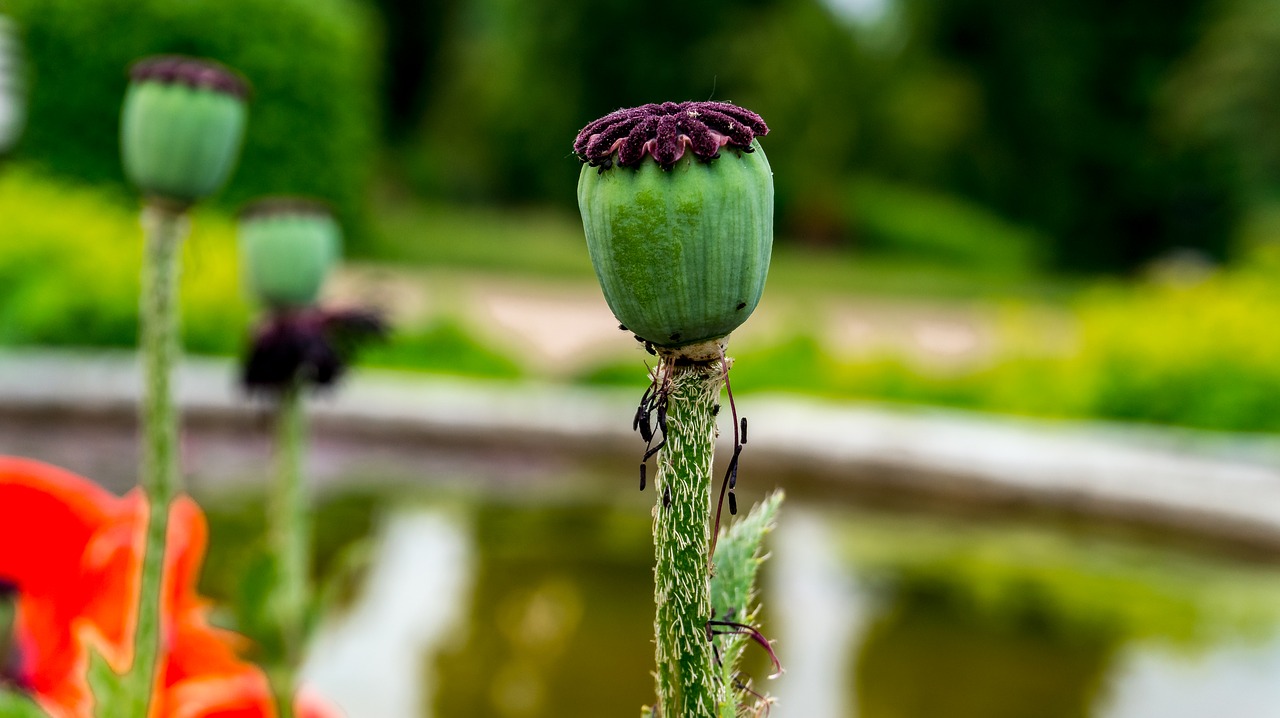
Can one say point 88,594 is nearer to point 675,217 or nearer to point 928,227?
point 675,217

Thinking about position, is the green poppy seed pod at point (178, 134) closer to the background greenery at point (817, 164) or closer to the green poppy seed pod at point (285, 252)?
the green poppy seed pod at point (285, 252)

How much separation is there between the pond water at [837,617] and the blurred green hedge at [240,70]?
23.2 ft

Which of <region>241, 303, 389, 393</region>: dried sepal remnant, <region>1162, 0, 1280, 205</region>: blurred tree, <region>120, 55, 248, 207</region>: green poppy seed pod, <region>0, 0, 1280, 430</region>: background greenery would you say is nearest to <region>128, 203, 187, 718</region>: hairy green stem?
<region>120, 55, 248, 207</region>: green poppy seed pod

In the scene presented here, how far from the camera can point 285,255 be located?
3.79 feet

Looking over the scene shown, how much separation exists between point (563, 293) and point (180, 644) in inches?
410

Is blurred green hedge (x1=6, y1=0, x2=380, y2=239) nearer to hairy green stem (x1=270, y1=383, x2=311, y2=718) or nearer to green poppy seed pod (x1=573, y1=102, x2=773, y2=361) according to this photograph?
hairy green stem (x1=270, y1=383, x2=311, y2=718)

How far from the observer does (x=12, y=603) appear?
0.73m

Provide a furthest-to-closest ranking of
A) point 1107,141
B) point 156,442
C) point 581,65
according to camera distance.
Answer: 1. point 581,65
2. point 1107,141
3. point 156,442

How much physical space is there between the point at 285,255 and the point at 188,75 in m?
0.43

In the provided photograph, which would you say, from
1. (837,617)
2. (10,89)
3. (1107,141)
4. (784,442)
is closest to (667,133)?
(837,617)

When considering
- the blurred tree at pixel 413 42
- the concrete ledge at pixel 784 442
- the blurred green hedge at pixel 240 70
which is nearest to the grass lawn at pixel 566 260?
the blurred green hedge at pixel 240 70

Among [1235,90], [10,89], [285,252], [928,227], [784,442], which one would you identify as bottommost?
[285,252]

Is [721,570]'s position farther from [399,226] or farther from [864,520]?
[399,226]

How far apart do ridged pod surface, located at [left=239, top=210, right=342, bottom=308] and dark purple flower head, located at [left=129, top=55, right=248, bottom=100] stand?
1.25ft
